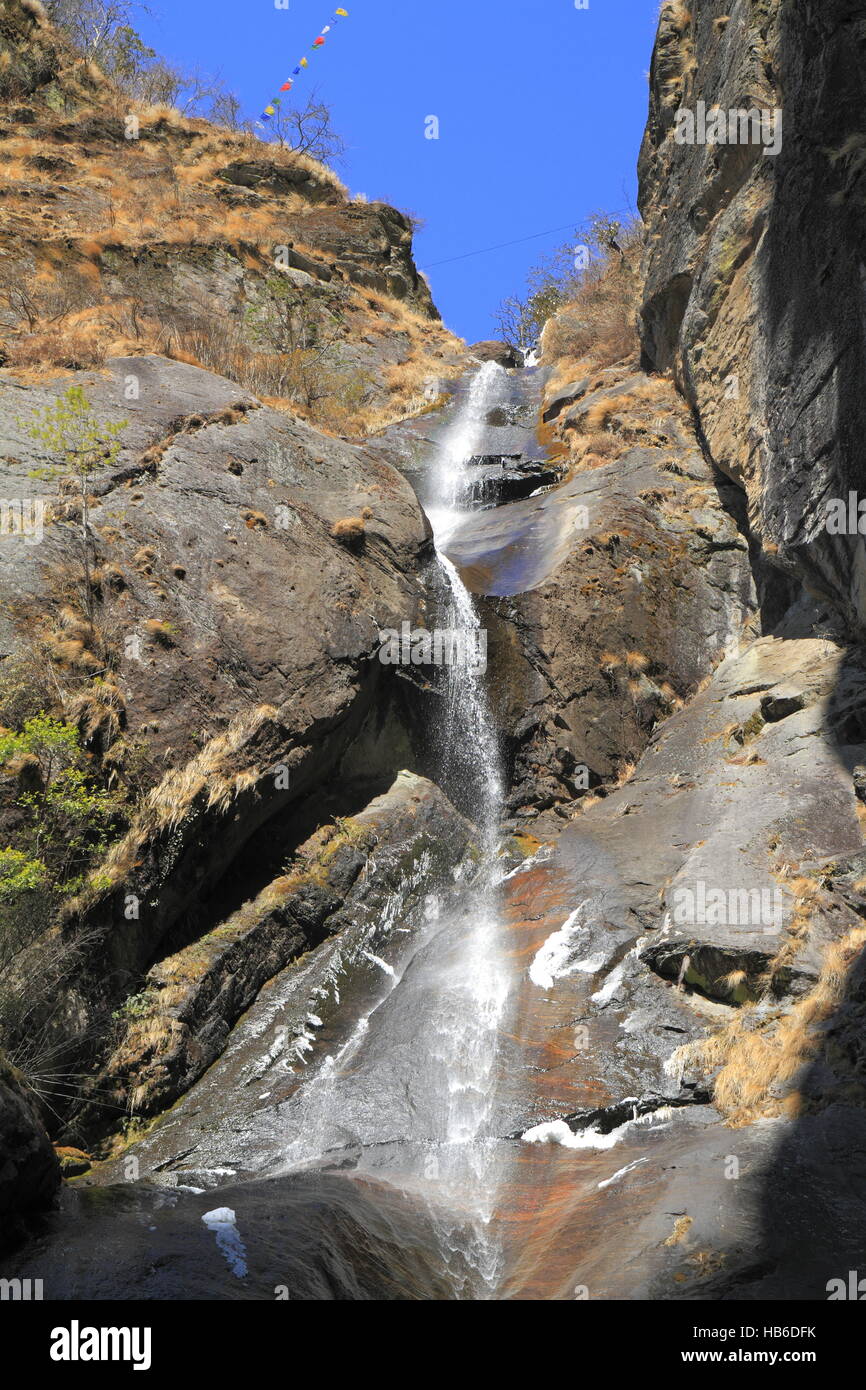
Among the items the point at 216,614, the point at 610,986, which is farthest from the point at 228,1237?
the point at 216,614

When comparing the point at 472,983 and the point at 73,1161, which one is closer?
the point at 73,1161

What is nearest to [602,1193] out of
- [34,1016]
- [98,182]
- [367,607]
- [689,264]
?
[34,1016]

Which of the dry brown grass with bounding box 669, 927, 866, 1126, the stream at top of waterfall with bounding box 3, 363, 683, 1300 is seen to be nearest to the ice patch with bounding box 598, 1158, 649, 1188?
the stream at top of waterfall with bounding box 3, 363, 683, 1300

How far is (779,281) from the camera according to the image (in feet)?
46.4

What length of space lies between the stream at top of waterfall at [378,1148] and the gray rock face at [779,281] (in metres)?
5.56

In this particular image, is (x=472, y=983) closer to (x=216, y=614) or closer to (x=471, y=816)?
(x=471, y=816)

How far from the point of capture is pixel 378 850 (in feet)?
43.0

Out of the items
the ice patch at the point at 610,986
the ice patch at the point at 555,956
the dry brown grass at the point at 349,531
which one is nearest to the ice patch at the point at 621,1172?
the ice patch at the point at 610,986

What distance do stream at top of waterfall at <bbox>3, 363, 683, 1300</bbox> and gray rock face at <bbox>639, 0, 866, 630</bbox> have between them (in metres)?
5.56

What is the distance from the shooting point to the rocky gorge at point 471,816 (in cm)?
734

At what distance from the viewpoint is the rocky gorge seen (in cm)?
734

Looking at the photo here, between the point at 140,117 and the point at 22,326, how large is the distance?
19945 mm

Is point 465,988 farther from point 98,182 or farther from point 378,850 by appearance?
point 98,182

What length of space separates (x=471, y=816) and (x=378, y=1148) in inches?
241
